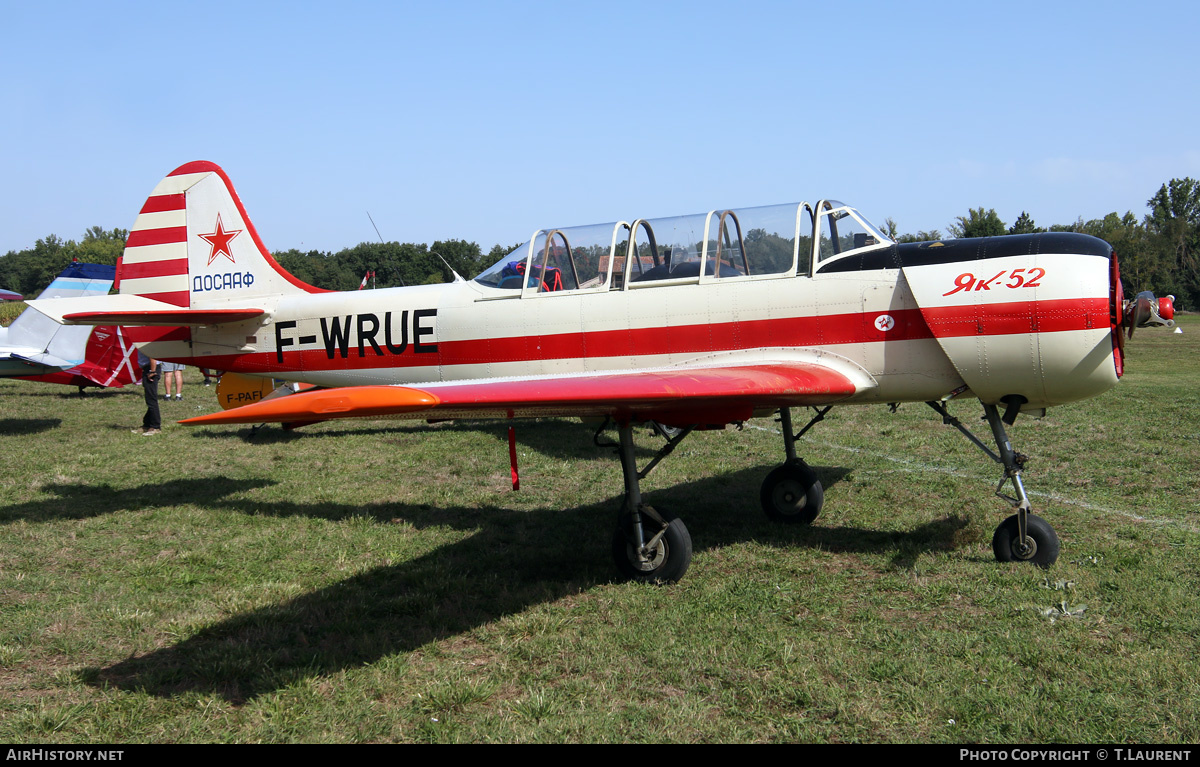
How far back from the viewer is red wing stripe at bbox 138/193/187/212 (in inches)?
349

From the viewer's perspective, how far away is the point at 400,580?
18.2 ft

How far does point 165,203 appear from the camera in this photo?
8906 millimetres

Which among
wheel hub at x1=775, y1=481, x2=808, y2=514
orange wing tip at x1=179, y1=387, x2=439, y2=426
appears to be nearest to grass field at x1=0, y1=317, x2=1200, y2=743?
wheel hub at x1=775, y1=481, x2=808, y2=514

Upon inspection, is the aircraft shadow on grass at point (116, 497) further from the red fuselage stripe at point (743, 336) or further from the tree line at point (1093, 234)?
the tree line at point (1093, 234)

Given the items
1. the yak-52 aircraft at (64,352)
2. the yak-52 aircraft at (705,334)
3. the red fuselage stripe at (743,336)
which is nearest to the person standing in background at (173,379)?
the yak-52 aircraft at (64,352)

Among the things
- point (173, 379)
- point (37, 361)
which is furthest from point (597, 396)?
point (173, 379)

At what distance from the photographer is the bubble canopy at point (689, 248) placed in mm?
6109

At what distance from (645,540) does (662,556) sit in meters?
0.16

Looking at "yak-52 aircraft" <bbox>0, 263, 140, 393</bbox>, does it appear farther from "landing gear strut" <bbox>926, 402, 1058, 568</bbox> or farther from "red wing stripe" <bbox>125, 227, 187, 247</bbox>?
"landing gear strut" <bbox>926, 402, 1058, 568</bbox>

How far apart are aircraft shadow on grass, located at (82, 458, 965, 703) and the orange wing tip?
140 cm

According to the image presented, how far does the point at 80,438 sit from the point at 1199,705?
13665mm

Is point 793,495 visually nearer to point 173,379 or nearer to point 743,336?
point 743,336

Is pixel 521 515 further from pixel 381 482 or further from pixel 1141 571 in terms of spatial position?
pixel 1141 571

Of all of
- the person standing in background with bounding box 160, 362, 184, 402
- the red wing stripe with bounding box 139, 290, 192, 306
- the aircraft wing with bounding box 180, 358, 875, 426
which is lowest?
the person standing in background with bounding box 160, 362, 184, 402
